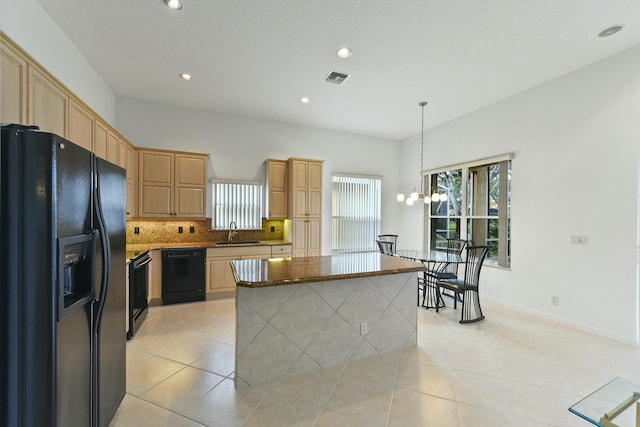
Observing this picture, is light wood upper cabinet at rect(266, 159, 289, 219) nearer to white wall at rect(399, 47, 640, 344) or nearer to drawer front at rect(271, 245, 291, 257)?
drawer front at rect(271, 245, 291, 257)

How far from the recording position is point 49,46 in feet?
8.50

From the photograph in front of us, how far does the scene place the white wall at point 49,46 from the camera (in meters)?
2.13

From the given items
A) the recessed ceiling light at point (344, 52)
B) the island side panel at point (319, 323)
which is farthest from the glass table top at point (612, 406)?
the recessed ceiling light at point (344, 52)

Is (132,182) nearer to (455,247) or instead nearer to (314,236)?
(314,236)

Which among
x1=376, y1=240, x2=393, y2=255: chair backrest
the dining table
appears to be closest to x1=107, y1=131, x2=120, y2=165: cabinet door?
x1=376, y1=240, x2=393, y2=255: chair backrest

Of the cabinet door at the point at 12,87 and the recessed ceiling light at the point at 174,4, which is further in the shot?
the recessed ceiling light at the point at 174,4

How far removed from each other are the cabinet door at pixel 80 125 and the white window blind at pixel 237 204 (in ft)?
7.28

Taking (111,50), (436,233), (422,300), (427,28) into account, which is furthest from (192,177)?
(436,233)

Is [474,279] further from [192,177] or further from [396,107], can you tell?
[192,177]

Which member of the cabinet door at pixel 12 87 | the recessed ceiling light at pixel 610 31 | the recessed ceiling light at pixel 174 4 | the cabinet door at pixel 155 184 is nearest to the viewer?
the cabinet door at pixel 12 87

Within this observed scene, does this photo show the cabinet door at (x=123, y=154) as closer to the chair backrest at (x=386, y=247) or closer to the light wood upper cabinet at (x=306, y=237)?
the light wood upper cabinet at (x=306, y=237)

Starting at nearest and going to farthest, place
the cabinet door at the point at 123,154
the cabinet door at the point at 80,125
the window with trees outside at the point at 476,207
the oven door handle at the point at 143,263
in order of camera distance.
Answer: the cabinet door at the point at 80,125, the oven door handle at the point at 143,263, the cabinet door at the point at 123,154, the window with trees outside at the point at 476,207

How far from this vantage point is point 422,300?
15.1ft

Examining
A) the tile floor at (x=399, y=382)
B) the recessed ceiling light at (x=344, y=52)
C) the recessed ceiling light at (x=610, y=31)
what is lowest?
the tile floor at (x=399, y=382)
